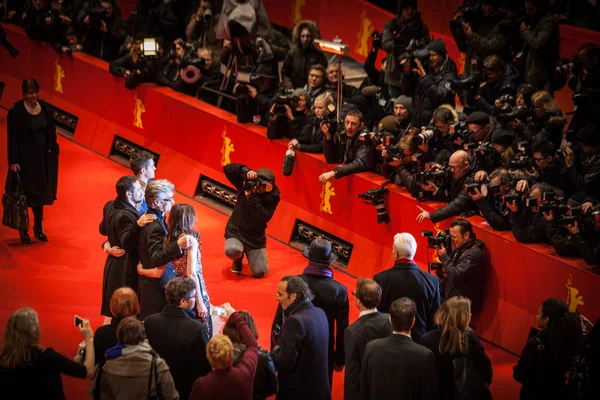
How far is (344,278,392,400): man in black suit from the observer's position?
6953 millimetres

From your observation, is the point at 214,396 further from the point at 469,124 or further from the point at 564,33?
the point at 564,33

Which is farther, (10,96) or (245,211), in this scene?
(10,96)

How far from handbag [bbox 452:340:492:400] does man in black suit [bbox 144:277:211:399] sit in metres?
1.90

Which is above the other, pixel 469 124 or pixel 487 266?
pixel 469 124

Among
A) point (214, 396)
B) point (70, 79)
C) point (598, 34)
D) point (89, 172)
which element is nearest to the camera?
point (214, 396)

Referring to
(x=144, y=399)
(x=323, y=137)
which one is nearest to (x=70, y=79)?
(x=323, y=137)

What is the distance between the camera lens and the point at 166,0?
1542 cm

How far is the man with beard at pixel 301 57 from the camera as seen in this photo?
1289 cm

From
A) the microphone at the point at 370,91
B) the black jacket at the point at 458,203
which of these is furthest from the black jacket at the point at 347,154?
the microphone at the point at 370,91

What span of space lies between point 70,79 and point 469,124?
7.71 m

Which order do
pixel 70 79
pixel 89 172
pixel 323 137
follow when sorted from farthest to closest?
pixel 70 79 → pixel 89 172 → pixel 323 137

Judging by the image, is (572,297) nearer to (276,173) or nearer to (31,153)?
(276,173)

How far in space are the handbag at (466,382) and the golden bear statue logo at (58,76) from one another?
10504 millimetres

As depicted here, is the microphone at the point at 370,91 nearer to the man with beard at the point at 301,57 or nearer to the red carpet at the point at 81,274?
the man with beard at the point at 301,57
